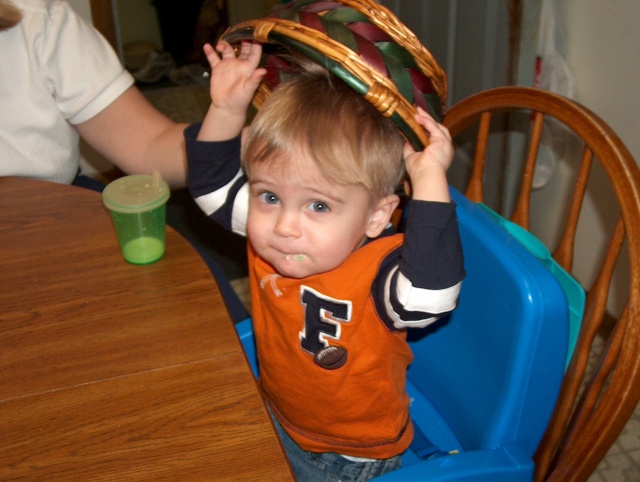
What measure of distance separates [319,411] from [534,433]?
29 centimetres

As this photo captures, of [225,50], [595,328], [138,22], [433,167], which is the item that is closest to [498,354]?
[595,328]

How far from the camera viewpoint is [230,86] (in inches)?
35.4

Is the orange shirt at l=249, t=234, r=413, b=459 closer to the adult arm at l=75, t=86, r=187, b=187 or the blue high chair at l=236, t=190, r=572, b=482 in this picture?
the blue high chair at l=236, t=190, r=572, b=482

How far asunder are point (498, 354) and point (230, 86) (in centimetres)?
50

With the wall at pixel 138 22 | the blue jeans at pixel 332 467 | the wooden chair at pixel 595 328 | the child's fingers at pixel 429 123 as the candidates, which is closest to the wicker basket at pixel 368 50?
the child's fingers at pixel 429 123

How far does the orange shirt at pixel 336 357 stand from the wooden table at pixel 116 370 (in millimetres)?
118

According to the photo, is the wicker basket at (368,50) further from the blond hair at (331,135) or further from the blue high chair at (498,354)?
the blue high chair at (498,354)

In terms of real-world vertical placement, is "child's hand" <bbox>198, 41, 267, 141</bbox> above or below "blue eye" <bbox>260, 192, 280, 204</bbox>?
above

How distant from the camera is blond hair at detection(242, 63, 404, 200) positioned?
780 mm

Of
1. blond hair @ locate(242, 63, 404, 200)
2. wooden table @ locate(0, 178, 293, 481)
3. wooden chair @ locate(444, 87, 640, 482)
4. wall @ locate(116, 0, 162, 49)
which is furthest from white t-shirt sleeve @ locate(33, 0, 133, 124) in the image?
wall @ locate(116, 0, 162, 49)

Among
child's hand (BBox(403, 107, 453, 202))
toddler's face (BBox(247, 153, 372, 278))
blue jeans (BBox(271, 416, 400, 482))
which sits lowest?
blue jeans (BBox(271, 416, 400, 482))

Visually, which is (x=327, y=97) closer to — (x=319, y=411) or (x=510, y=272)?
(x=510, y=272)

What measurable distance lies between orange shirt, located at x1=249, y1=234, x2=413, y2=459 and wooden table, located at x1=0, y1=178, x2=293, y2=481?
12cm

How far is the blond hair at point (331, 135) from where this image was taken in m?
0.78
